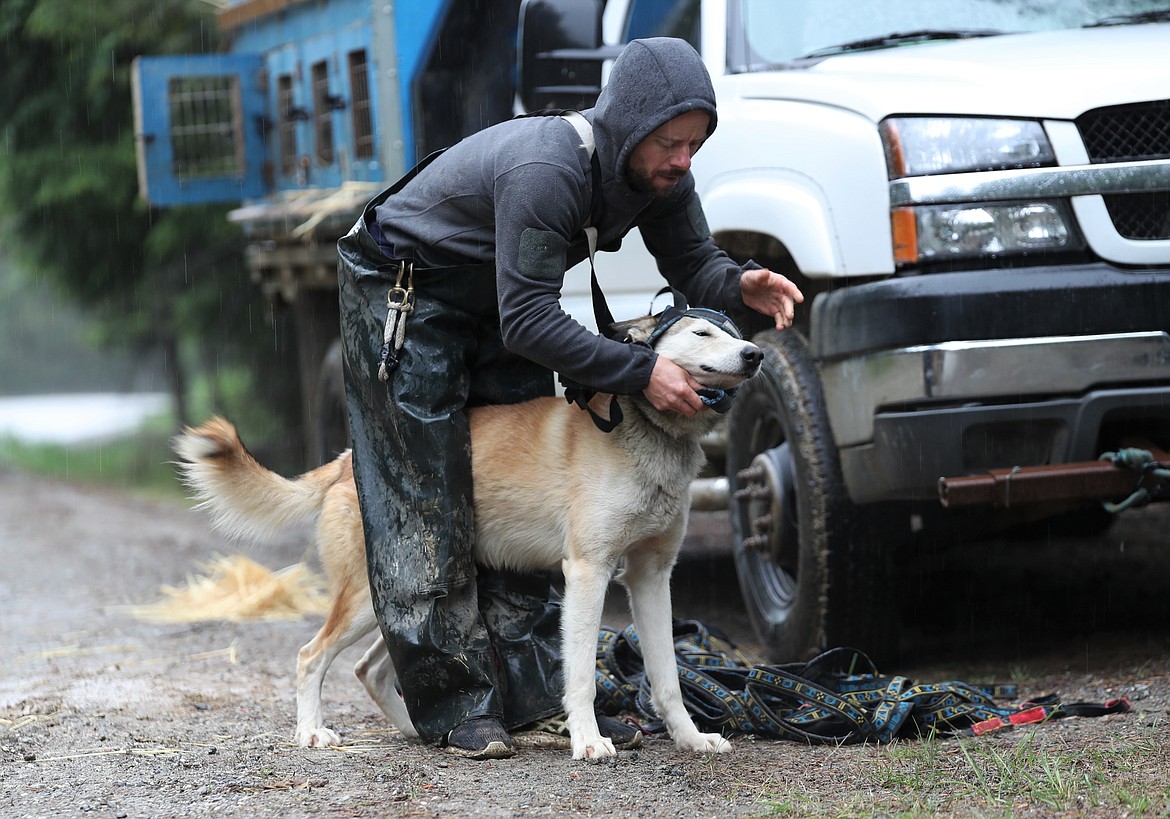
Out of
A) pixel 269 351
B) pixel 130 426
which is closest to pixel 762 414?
pixel 269 351

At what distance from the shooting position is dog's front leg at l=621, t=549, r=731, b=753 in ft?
12.1

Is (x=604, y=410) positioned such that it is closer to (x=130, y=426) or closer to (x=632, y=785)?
(x=632, y=785)

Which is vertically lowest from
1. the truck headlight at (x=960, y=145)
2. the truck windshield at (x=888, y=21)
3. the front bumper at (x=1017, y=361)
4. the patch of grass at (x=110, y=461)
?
the patch of grass at (x=110, y=461)

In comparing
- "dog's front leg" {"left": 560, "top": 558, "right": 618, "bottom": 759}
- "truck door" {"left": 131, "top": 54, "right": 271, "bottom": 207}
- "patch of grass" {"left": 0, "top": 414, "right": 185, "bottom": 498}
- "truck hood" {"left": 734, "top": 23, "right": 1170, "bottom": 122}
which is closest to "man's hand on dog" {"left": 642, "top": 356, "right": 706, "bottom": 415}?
"dog's front leg" {"left": 560, "top": 558, "right": 618, "bottom": 759}

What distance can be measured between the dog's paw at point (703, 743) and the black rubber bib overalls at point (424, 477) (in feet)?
1.60

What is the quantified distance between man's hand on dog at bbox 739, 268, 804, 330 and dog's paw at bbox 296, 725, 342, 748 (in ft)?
5.53

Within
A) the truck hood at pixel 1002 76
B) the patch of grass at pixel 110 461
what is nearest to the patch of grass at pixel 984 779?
the truck hood at pixel 1002 76

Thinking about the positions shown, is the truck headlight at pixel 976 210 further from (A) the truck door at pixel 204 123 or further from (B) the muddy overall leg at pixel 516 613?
(A) the truck door at pixel 204 123

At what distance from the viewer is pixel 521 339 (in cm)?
333

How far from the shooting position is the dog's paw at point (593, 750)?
3514mm

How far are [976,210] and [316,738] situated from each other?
93.8 inches

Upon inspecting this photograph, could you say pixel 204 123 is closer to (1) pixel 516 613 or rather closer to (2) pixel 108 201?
(2) pixel 108 201

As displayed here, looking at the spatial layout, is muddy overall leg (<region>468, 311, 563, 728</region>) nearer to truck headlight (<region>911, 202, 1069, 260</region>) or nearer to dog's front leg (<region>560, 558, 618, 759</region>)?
dog's front leg (<region>560, 558, 618, 759</region>)

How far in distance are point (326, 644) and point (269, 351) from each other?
10.9 meters
